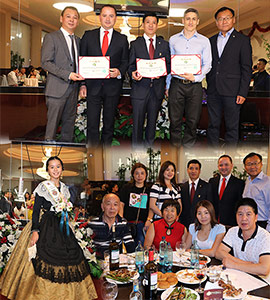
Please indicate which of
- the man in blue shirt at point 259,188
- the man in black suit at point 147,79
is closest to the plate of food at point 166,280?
the man in blue shirt at point 259,188

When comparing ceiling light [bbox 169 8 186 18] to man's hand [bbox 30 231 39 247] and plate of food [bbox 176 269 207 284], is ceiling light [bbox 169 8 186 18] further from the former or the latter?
plate of food [bbox 176 269 207 284]

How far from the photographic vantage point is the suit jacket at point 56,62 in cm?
494

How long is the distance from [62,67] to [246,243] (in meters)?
2.82

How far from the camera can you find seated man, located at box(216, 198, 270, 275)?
3.77 m

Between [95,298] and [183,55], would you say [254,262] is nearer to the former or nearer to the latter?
[95,298]

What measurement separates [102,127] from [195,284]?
7.88ft

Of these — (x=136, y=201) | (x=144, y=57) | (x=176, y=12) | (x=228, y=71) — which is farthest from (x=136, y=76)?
(x=136, y=201)

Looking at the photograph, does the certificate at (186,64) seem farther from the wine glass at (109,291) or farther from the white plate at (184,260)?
the wine glass at (109,291)

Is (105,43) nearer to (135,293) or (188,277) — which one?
(188,277)

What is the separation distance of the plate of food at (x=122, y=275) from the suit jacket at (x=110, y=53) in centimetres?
219

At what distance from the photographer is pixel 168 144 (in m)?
5.67

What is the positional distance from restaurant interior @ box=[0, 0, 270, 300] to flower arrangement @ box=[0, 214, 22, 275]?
1.84 ft

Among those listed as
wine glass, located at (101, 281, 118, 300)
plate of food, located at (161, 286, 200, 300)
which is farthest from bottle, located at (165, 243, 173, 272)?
wine glass, located at (101, 281, 118, 300)

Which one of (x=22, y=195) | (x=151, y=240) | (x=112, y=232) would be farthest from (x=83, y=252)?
(x=22, y=195)
